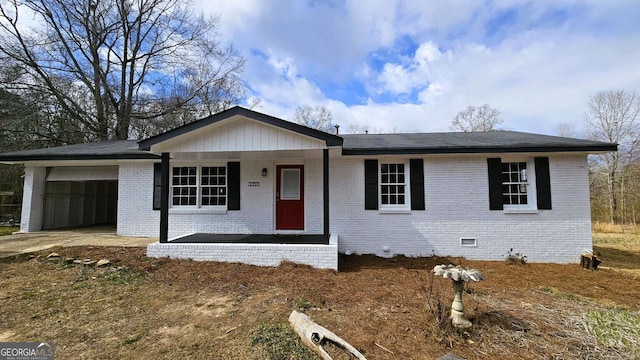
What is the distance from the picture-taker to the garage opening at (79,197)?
9492mm

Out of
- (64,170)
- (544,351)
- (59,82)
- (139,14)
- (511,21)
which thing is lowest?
(544,351)

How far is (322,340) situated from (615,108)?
93.1 ft

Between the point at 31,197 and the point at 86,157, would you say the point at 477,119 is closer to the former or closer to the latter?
the point at 86,157

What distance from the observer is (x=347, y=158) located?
7.72m

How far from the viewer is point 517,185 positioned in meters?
7.42

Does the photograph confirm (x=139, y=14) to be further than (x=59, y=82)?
Yes

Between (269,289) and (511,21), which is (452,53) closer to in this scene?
(511,21)

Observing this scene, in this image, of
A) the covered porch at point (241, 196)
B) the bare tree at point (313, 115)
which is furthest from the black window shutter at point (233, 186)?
the bare tree at point (313, 115)

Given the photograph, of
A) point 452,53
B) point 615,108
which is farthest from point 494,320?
point 615,108

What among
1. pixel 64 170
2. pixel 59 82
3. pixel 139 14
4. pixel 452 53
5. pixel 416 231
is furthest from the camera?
pixel 139 14

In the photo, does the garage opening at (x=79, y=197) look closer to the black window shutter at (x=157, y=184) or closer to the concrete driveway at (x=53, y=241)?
the concrete driveway at (x=53, y=241)

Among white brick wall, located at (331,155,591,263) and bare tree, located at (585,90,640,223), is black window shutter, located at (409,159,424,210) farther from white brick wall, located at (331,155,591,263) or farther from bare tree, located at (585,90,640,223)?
bare tree, located at (585,90,640,223)

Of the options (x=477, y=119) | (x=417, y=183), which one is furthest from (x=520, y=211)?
(x=477, y=119)

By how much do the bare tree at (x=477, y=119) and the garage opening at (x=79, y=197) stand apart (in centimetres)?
2720
